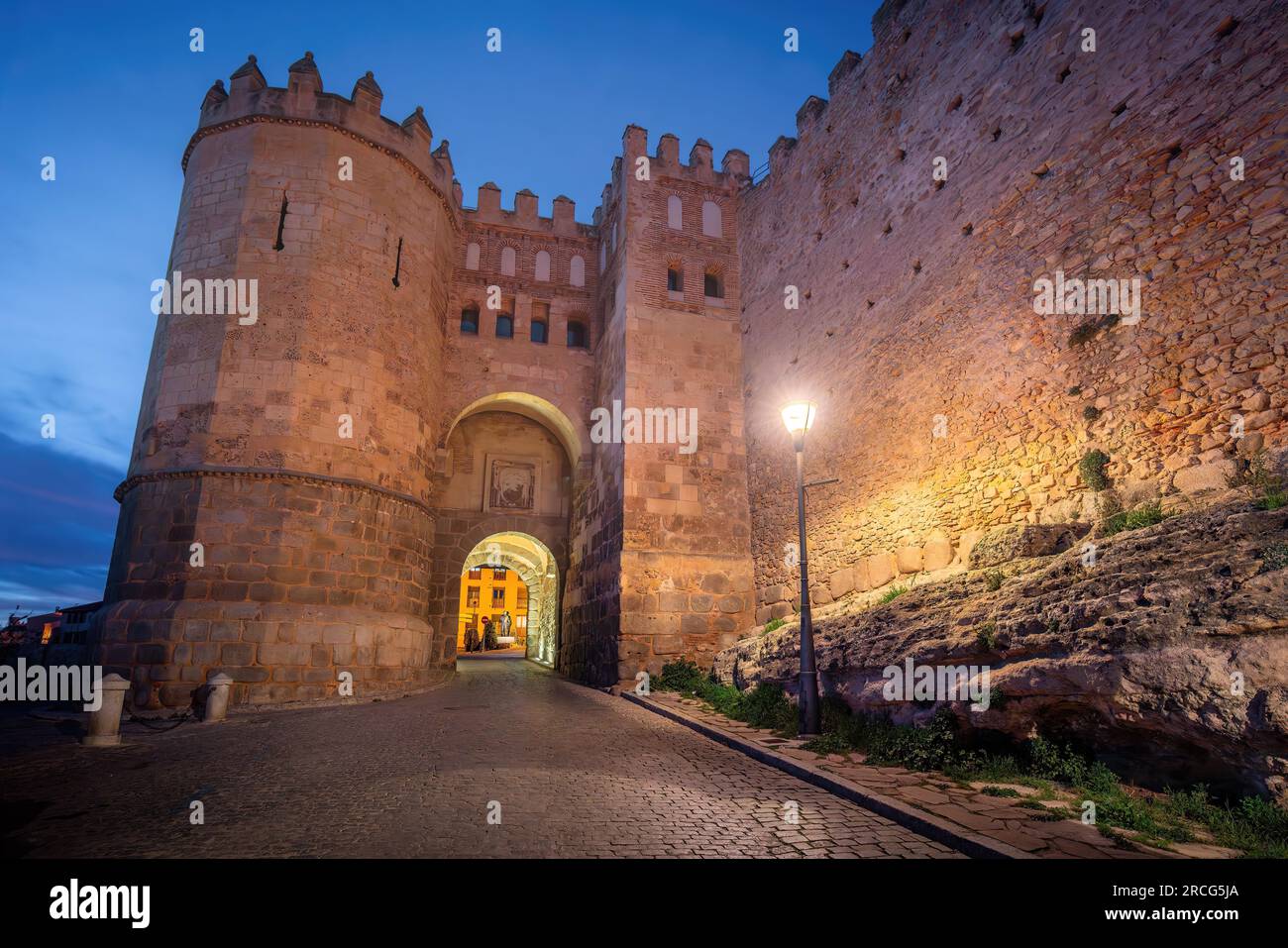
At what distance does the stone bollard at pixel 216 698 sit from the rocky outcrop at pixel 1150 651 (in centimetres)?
855

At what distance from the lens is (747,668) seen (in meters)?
10.1

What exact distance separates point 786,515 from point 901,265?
5315 millimetres

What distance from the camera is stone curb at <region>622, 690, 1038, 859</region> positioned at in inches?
135

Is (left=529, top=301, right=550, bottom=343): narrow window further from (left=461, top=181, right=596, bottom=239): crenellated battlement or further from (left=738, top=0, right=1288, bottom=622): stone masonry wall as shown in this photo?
(left=738, top=0, right=1288, bottom=622): stone masonry wall

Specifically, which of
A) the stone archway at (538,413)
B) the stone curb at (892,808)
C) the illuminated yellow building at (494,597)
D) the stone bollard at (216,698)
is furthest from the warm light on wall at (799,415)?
the illuminated yellow building at (494,597)

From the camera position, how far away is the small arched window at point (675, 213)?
15845mm

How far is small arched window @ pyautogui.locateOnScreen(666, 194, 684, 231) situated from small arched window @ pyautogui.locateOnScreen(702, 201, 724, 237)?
2.06 feet

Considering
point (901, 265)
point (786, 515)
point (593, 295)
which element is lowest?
point (786, 515)

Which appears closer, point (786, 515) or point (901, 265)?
point (901, 265)

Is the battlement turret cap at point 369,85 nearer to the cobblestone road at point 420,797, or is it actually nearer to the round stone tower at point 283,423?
the round stone tower at point 283,423
